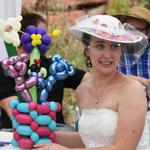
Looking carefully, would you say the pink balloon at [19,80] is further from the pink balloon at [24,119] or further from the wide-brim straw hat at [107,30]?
the wide-brim straw hat at [107,30]

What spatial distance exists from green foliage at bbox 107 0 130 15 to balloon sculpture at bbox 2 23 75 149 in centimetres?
408

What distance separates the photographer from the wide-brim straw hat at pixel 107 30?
7.99 ft

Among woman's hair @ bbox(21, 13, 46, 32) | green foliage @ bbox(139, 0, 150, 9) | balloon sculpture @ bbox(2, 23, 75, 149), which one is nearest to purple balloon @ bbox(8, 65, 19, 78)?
balloon sculpture @ bbox(2, 23, 75, 149)

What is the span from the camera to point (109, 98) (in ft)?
8.25

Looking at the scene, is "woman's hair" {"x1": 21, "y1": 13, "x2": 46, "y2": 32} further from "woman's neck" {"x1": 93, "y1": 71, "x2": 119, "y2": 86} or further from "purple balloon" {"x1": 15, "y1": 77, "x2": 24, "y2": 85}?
"purple balloon" {"x1": 15, "y1": 77, "x2": 24, "y2": 85}

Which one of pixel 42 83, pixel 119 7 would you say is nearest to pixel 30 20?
pixel 42 83

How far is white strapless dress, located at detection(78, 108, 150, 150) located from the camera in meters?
2.45

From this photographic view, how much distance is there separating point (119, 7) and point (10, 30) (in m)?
4.29

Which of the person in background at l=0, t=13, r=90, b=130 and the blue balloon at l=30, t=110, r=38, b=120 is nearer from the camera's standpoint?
the blue balloon at l=30, t=110, r=38, b=120

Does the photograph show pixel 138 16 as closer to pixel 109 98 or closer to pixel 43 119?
pixel 109 98

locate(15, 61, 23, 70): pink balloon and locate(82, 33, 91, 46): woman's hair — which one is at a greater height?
locate(82, 33, 91, 46): woman's hair

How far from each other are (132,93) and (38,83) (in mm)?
439

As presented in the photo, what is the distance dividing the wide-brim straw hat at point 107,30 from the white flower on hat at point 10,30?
0.31 meters

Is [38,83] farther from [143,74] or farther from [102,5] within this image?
[102,5]
